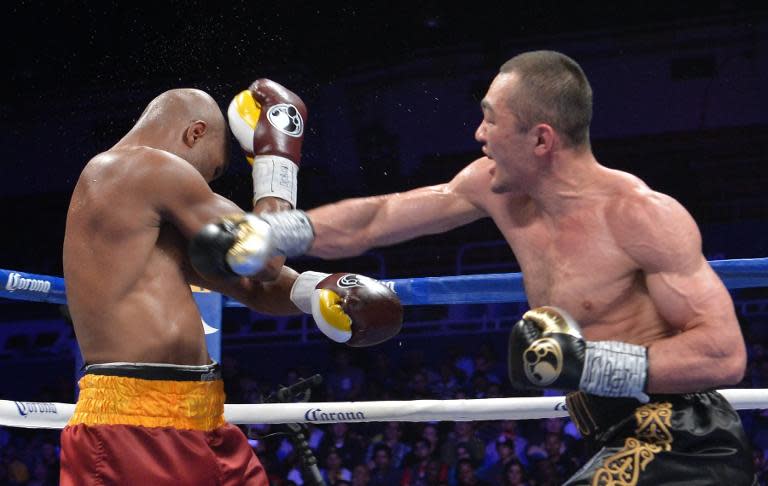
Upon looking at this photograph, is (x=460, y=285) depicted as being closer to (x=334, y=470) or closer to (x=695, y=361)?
(x=695, y=361)

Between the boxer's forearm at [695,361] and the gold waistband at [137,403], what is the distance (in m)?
1.00

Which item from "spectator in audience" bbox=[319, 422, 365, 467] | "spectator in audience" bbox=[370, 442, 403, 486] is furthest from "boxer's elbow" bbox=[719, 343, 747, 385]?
"spectator in audience" bbox=[319, 422, 365, 467]

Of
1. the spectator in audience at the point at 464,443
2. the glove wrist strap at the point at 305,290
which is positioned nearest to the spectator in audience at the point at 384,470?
the spectator in audience at the point at 464,443

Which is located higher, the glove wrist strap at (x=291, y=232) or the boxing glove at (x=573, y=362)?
the glove wrist strap at (x=291, y=232)

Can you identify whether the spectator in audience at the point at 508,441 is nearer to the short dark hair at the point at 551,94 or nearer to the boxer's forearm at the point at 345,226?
the boxer's forearm at the point at 345,226

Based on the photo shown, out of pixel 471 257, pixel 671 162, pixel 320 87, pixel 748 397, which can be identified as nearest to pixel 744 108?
pixel 671 162

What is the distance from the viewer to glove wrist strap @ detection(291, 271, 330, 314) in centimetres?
227

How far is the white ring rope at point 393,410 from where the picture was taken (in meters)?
2.47

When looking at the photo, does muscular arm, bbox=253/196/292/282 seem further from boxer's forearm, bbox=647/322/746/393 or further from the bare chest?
boxer's forearm, bbox=647/322/746/393

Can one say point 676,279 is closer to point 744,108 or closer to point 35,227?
point 744,108

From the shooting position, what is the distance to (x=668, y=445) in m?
1.63

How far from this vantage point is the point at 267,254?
1.70 meters

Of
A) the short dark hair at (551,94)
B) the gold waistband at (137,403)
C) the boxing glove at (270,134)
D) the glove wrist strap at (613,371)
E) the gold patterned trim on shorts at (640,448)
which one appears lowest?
the gold patterned trim on shorts at (640,448)

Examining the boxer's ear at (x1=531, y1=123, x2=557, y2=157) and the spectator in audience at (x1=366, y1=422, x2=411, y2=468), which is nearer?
the boxer's ear at (x1=531, y1=123, x2=557, y2=157)
